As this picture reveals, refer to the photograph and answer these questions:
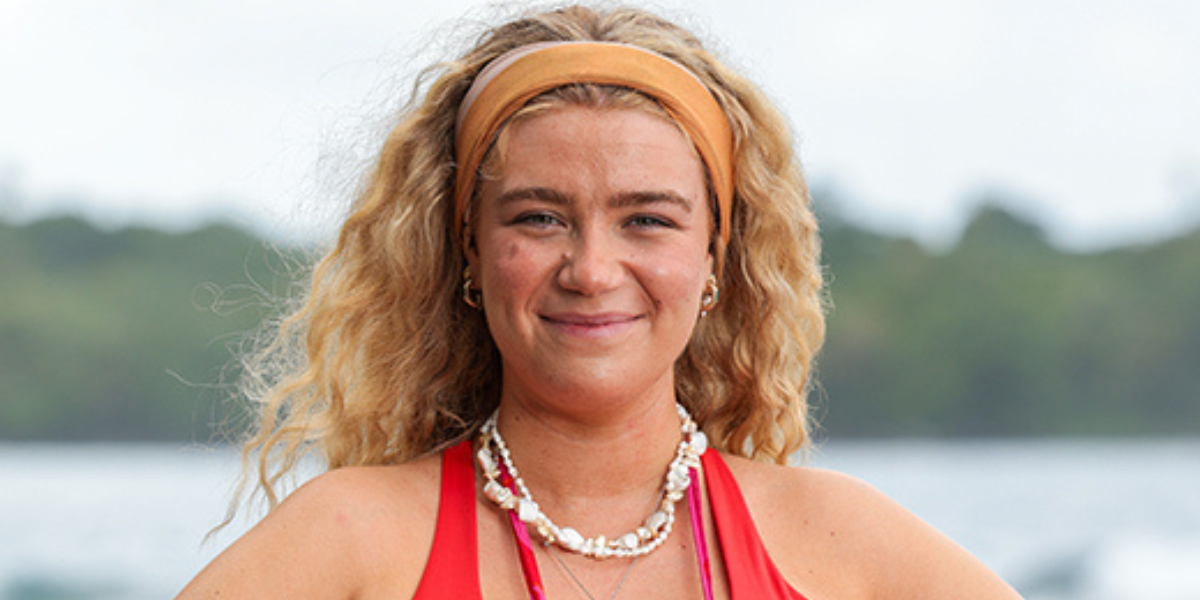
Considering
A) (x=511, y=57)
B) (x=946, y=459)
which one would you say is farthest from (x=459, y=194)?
(x=946, y=459)

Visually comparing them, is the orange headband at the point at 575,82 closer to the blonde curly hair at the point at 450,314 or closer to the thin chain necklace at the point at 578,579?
the blonde curly hair at the point at 450,314

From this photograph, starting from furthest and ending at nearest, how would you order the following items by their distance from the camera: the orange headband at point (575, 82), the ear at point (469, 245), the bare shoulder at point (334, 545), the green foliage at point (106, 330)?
the green foliage at point (106, 330)
the ear at point (469, 245)
the orange headband at point (575, 82)
the bare shoulder at point (334, 545)

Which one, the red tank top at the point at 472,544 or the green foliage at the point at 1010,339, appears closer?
the red tank top at the point at 472,544

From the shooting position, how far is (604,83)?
2963mm

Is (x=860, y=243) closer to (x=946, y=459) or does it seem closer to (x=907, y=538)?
(x=946, y=459)

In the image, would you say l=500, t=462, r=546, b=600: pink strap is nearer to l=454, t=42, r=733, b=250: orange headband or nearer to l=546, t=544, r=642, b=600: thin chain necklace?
l=546, t=544, r=642, b=600: thin chain necklace

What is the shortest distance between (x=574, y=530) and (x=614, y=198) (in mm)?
591

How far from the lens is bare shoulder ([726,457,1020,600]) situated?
301cm

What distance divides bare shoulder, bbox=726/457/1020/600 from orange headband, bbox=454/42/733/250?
0.55 m

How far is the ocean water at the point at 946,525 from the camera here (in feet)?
43.5

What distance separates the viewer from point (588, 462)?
3.05m

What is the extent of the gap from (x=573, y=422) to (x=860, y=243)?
34294mm

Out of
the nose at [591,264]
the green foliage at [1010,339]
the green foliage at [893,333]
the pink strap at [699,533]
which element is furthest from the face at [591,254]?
the green foliage at [1010,339]

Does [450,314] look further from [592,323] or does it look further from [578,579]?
[578,579]
